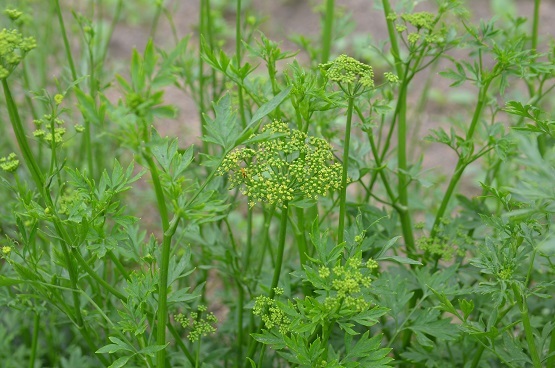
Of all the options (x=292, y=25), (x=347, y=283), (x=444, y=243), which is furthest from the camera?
(x=292, y=25)

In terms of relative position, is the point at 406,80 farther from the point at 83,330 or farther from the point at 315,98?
the point at 83,330

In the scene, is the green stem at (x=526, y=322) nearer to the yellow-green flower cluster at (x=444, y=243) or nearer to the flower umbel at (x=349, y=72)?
the yellow-green flower cluster at (x=444, y=243)

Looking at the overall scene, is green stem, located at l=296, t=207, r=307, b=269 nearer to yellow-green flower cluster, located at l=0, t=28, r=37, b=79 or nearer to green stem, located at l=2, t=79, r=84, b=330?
green stem, located at l=2, t=79, r=84, b=330

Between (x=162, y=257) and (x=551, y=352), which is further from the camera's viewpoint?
(x=551, y=352)

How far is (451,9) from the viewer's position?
5.98 ft

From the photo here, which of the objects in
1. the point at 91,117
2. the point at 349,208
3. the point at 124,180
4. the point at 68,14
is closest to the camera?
the point at 91,117

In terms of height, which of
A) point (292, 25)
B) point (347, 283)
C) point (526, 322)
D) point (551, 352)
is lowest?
point (551, 352)

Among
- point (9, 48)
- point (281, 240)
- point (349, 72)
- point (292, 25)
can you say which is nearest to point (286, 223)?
point (281, 240)

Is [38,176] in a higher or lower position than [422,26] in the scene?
lower

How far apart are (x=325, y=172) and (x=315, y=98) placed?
7.0 inches

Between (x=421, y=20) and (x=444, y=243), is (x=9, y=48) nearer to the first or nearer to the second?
(x=421, y=20)

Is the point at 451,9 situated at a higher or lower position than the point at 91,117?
higher

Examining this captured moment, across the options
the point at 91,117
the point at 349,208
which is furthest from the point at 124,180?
the point at 349,208

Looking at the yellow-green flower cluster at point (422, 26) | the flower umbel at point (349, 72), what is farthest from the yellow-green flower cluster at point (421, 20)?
the flower umbel at point (349, 72)
